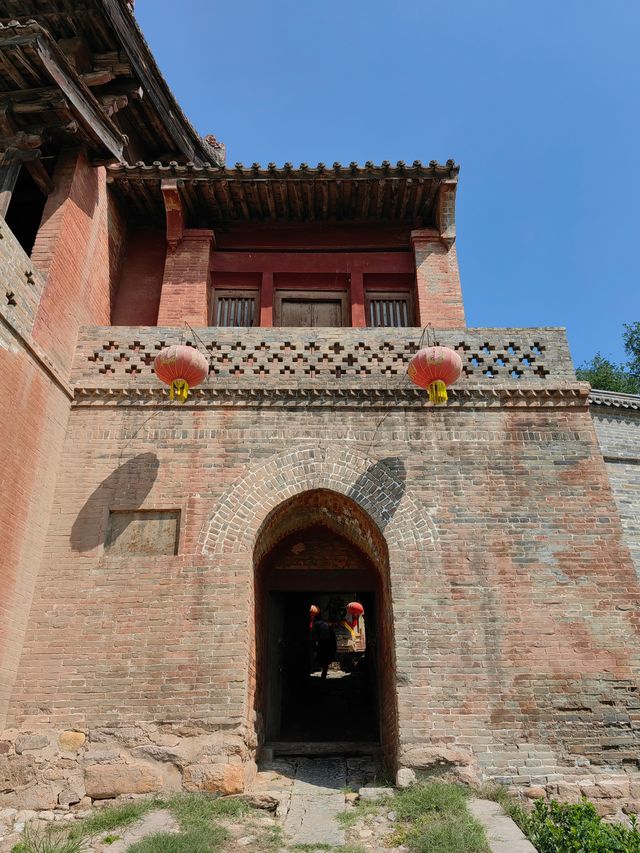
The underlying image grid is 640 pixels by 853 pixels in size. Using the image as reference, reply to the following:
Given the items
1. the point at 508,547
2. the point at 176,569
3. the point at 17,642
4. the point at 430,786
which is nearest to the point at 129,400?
the point at 176,569

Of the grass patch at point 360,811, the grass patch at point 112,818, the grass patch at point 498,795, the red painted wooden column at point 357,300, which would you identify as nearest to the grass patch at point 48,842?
the grass patch at point 112,818

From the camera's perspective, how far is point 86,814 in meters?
5.12

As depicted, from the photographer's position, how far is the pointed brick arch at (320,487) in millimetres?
6355

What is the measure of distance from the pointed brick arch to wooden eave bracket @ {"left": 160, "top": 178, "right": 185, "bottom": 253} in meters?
4.27

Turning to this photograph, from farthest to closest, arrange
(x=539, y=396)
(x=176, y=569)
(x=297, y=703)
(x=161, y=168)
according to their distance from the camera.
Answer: (x=297, y=703)
(x=161, y=168)
(x=539, y=396)
(x=176, y=569)

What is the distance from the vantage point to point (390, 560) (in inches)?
246

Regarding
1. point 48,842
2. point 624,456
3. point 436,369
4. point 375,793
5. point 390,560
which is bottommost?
point 48,842

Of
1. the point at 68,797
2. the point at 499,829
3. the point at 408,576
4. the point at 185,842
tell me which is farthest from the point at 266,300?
the point at 499,829

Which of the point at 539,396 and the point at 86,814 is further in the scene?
the point at 539,396

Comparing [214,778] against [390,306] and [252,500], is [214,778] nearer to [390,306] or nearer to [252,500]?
[252,500]

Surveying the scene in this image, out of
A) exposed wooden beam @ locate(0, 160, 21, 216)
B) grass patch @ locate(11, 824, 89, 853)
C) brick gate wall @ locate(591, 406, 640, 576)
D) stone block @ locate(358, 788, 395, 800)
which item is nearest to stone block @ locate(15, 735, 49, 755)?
grass patch @ locate(11, 824, 89, 853)

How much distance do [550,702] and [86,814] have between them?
171 inches

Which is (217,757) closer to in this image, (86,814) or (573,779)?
(86,814)

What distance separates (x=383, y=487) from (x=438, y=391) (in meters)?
1.24
